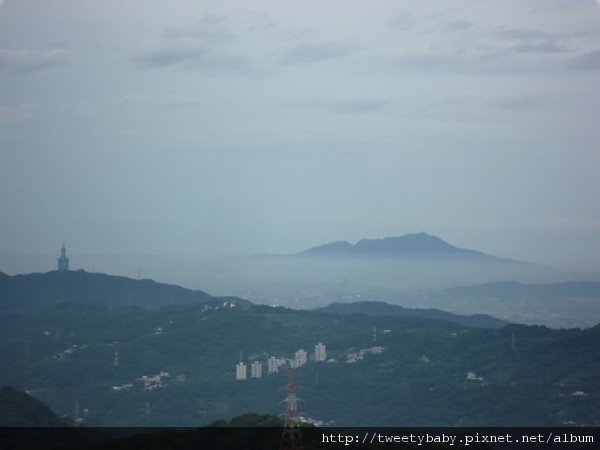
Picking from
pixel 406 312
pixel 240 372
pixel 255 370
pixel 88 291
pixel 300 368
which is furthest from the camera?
pixel 88 291

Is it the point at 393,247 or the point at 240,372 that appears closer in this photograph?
the point at 240,372

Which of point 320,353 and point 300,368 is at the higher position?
point 320,353

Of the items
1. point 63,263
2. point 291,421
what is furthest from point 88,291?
point 291,421

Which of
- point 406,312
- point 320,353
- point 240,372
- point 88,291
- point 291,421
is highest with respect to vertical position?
point 88,291

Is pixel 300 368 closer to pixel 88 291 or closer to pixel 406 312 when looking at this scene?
pixel 406 312

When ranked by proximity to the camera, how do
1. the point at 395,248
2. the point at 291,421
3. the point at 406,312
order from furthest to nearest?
the point at 395,248 < the point at 406,312 < the point at 291,421

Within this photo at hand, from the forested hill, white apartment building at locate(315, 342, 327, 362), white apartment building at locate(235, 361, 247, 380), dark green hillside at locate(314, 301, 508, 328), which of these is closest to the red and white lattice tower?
white apartment building at locate(235, 361, 247, 380)

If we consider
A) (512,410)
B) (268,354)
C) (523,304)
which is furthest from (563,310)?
(512,410)
